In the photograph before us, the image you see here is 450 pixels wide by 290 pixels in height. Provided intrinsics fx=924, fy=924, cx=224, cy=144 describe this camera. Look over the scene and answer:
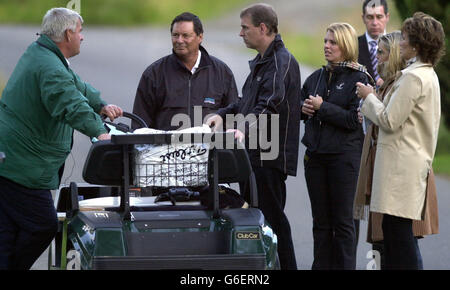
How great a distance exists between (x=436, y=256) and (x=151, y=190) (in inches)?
110

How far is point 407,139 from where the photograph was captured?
5.42 metres

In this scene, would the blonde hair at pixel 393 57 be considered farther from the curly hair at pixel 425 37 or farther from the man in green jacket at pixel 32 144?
the man in green jacket at pixel 32 144

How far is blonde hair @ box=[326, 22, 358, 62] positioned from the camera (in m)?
6.51

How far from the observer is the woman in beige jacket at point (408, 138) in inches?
211

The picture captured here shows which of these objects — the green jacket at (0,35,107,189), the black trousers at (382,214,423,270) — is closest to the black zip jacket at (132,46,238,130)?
the green jacket at (0,35,107,189)

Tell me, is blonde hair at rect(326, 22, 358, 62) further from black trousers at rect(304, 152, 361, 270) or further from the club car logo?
the club car logo

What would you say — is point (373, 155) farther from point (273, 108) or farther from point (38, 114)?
point (38, 114)

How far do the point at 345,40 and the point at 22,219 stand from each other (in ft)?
8.55

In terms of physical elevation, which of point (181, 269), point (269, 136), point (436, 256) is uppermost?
point (269, 136)

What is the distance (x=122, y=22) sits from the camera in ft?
57.2

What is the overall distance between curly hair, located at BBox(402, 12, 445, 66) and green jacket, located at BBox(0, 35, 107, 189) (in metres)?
1.88

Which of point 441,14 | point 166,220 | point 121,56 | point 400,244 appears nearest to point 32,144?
point 166,220

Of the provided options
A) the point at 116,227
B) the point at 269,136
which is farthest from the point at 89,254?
the point at 269,136

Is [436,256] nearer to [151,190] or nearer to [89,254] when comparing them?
[151,190]
